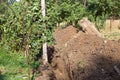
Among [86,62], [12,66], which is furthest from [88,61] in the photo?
[12,66]

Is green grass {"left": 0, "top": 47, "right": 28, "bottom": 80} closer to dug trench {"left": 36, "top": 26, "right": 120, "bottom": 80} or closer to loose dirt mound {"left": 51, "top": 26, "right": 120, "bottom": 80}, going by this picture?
dug trench {"left": 36, "top": 26, "right": 120, "bottom": 80}

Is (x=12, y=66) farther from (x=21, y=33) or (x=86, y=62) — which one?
(x=86, y=62)

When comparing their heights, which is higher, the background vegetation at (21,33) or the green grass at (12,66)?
→ the background vegetation at (21,33)

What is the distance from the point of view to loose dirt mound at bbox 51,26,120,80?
7.87 metres

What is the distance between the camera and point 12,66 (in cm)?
1102

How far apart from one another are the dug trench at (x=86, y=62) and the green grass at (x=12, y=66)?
763mm

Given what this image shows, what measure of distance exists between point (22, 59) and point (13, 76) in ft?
6.10

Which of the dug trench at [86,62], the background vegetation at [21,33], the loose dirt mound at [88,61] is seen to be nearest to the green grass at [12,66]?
the background vegetation at [21,33]

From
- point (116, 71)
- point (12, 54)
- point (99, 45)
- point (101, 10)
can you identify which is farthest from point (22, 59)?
point (101, 10)

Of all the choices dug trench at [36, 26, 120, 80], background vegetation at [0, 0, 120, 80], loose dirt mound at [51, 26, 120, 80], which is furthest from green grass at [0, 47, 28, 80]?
loose dirt mound at [51, 26, 120, 80]

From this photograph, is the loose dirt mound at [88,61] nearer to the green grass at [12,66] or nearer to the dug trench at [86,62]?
the dug trench at [86,62]

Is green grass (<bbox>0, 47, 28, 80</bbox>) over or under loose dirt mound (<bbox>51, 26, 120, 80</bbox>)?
under

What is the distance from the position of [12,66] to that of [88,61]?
3.55 metres

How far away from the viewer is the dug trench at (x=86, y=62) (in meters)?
7.88
